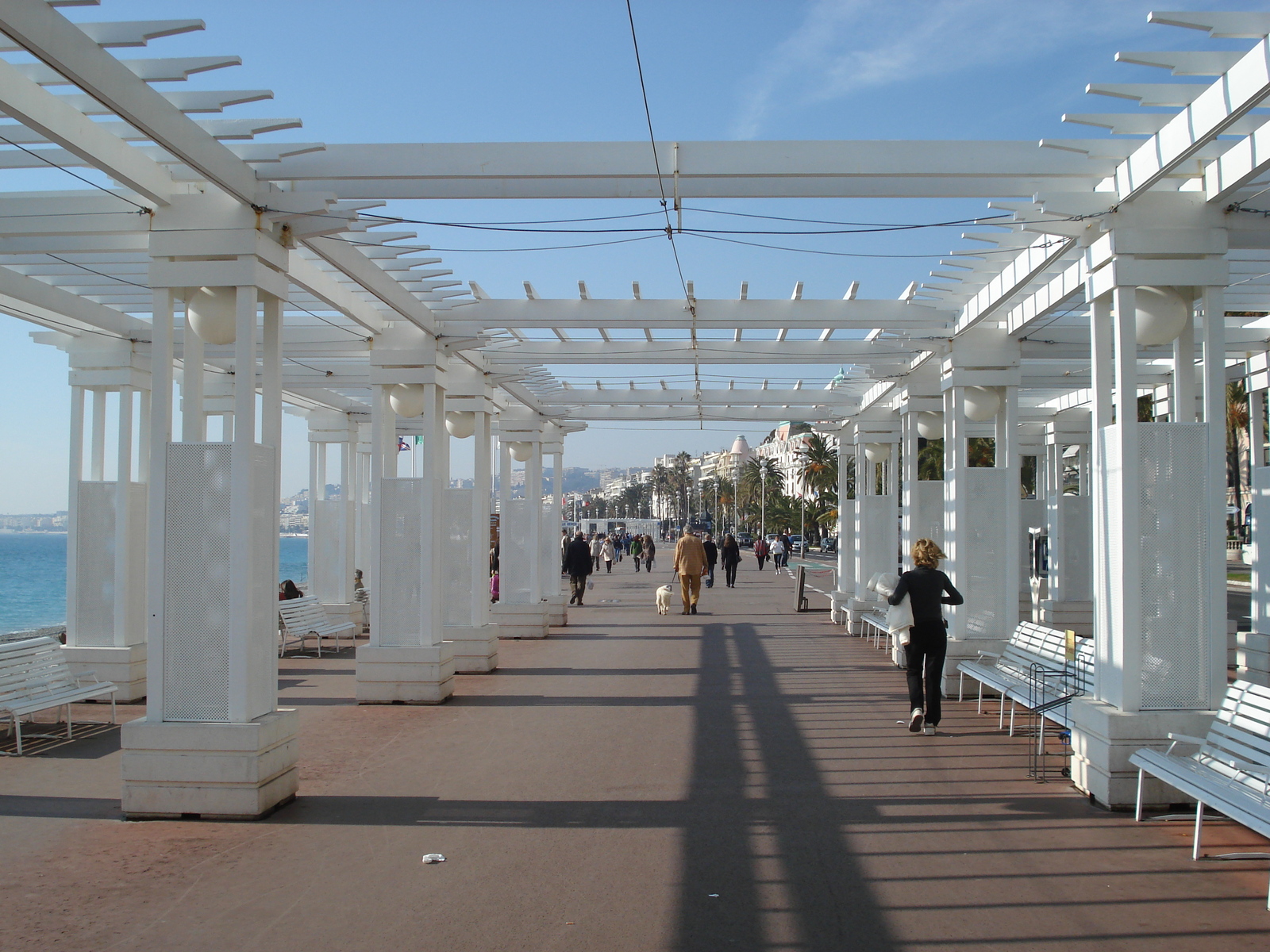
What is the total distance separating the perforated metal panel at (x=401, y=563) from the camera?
10.1 metres

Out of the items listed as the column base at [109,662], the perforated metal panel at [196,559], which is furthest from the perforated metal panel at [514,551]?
the perforated metal panel at [196,559]

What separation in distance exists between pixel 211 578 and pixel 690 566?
14.4 metres

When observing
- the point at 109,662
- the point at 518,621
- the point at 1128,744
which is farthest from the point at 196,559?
the point at 518,621

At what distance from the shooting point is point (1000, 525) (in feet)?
34.7

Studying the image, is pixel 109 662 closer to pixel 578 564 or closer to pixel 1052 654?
pixel 1052 654

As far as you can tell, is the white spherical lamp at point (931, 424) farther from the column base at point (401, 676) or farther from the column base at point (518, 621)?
the column base at point (401, 676)

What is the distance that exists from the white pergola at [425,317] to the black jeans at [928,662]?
168 centimetres

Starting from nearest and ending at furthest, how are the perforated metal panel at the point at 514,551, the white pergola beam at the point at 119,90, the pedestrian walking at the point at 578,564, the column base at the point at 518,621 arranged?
the white pergola beam at the point at 119,90 < the column base at the point at 518,621 < the perforated metal panel at the point at 514,551 < the pedestrian walking at the point at 578,564

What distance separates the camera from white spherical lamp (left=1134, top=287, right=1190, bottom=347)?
21.0ft

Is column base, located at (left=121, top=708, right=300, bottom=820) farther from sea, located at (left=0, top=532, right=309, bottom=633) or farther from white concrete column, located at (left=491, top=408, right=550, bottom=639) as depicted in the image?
sea, located at (left=0, top=532, right=309, bottom=633)

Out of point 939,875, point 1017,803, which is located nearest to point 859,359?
point 1017,803

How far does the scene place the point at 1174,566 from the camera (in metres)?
6.29

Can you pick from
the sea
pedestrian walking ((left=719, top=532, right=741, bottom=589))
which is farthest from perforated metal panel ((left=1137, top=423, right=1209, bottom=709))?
the sea

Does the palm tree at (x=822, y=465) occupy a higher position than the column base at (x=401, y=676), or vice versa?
the palm tree at (x=822, y=465)
